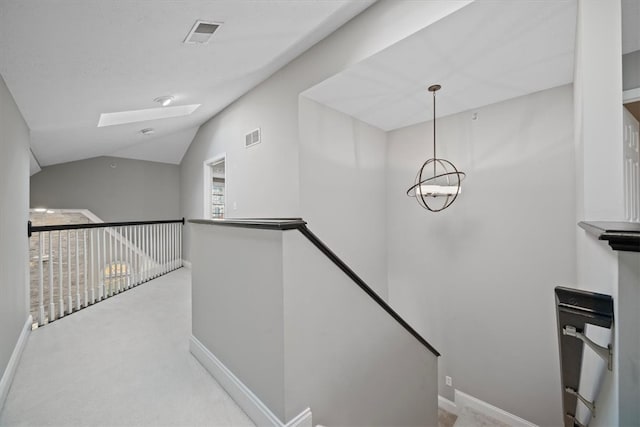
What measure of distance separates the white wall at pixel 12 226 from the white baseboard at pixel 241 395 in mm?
1061

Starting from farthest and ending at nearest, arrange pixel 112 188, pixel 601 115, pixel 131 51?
pixel 112 188 → pixel 131 51 → pixel 601 115

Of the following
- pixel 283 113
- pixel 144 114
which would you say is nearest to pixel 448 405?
pixel 283 113

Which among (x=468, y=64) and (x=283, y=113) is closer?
(x=468, y=64)

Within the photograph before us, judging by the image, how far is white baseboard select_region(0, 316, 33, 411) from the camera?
1590 millimetres

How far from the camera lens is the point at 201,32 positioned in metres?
2.02

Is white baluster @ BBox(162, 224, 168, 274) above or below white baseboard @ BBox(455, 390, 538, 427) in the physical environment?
above

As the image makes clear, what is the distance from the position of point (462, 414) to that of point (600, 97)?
3.63 m

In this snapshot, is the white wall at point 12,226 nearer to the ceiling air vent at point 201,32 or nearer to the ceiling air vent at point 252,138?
the ceiling air vent at point 201,32

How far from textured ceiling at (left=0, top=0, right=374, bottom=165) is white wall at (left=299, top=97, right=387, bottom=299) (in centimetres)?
87

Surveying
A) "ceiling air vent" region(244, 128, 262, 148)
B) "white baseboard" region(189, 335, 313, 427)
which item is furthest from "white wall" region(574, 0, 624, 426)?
"ceiling air vent" region(244, 128, 262, 148)

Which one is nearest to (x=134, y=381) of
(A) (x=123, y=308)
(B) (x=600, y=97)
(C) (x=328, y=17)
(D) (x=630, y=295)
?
(A) (x=123, y=308)

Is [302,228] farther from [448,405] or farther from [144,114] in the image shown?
[448,405]

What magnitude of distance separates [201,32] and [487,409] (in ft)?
16.0

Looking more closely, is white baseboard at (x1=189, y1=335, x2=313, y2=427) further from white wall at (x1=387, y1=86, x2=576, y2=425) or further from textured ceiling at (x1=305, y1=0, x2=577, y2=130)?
white wall at (x1=387, y1=86, x2=576, y2=425)
